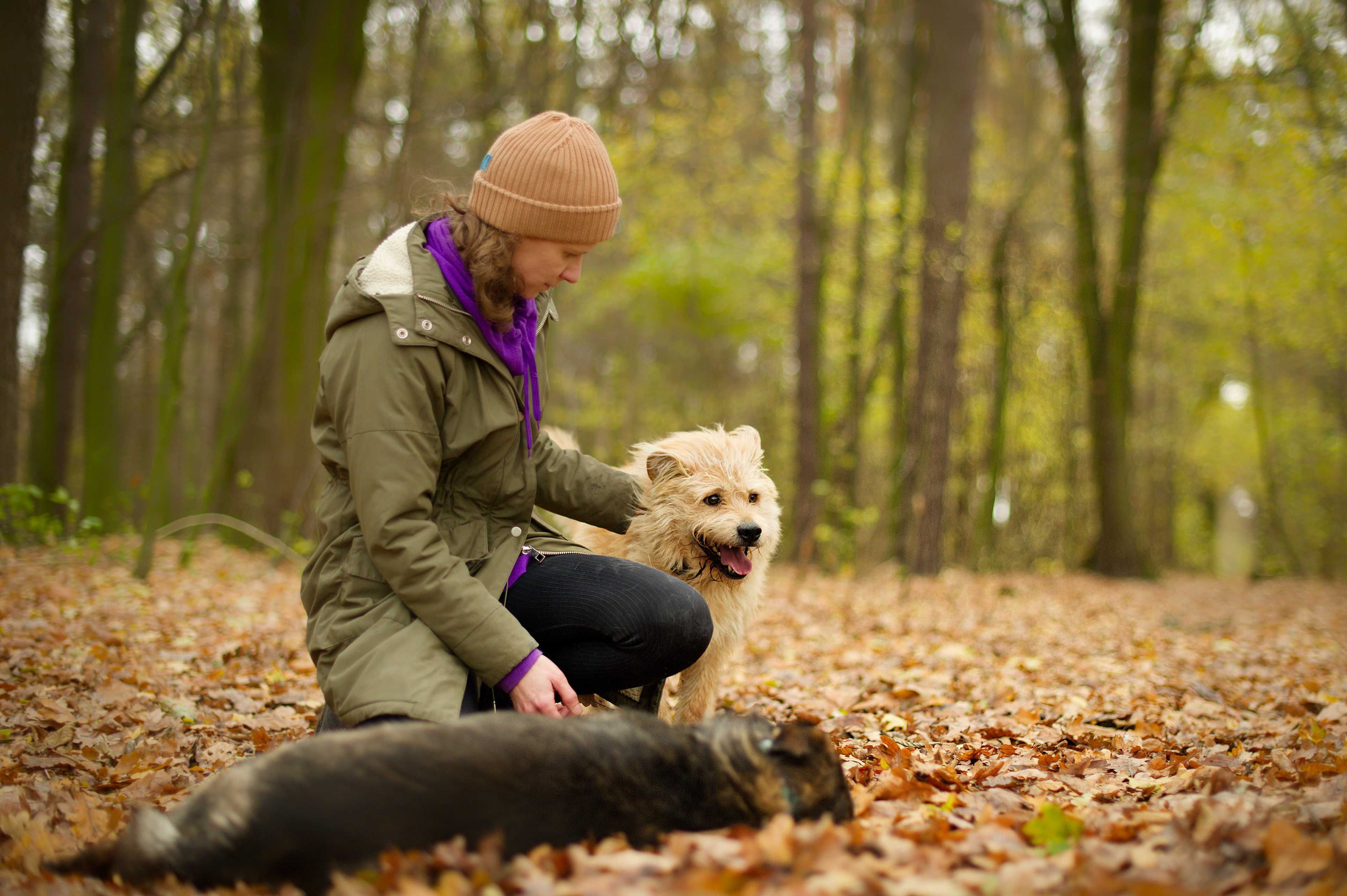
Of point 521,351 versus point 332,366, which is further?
point 521,351

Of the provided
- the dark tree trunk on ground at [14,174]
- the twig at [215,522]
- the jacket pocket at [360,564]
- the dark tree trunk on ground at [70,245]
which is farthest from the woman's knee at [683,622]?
the dark tree trunk on ground at [70,245]

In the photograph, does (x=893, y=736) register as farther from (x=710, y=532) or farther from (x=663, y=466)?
(x=663, y=466)

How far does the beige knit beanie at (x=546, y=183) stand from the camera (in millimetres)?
2875

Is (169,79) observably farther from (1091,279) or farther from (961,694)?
(1091,279)

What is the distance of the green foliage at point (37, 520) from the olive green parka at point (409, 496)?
470cm

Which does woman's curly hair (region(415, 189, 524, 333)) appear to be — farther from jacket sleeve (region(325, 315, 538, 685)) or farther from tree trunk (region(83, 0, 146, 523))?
tree trunk (region(83, 0, 146, 523))

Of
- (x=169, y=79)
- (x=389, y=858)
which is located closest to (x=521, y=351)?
(x=389, y=858)

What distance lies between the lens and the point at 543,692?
8.96 ft

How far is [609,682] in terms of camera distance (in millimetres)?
3211

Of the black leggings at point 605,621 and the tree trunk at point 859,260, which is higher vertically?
the tree trunk at point 859,260

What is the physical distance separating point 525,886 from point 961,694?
10.8 feet

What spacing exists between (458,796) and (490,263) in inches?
63.6

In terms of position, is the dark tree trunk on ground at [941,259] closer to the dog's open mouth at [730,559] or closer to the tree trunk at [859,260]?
the tree trunk at [859,260]

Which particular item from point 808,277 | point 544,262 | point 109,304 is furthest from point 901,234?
point 544,262
